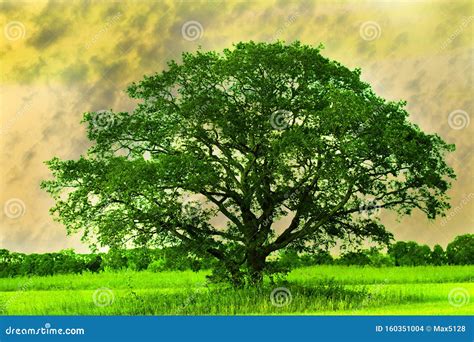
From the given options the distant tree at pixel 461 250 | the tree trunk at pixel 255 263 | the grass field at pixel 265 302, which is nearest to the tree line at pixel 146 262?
the distant tree at pixel 461 250

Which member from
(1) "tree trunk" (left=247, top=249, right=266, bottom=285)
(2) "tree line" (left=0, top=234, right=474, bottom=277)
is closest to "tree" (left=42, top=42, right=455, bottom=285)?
(1) "tree trunk" (left=247, top=249, right=266, bottom=285)

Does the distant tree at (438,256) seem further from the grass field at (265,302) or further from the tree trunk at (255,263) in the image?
the tree trunk at (255,263)

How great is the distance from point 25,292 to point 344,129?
18433 millimetres

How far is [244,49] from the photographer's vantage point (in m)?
26.8

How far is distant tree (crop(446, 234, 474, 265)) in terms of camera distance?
4599 centimetres

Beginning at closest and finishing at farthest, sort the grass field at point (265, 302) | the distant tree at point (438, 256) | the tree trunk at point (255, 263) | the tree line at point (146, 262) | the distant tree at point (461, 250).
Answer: the grass field at point (265, 302) → the tree trunk at point (255, 263) → the tree line at point (146, 262) → the distant tree at point (461, 250) → the distant tree at point (438, 256)

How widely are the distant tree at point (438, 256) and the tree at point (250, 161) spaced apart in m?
19.1

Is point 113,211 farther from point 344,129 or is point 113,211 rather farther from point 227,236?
point 344,129

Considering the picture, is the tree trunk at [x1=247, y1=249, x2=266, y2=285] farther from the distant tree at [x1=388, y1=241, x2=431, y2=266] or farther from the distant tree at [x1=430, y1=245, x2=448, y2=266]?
the distant tree at [x1=430, y1=245, x2=448, y2=266]

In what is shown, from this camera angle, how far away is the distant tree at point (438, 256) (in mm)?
46125

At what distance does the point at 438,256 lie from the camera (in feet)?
152

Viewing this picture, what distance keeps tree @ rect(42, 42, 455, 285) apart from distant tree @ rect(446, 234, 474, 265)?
1952 cm

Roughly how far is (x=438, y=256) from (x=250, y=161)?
2381cm
